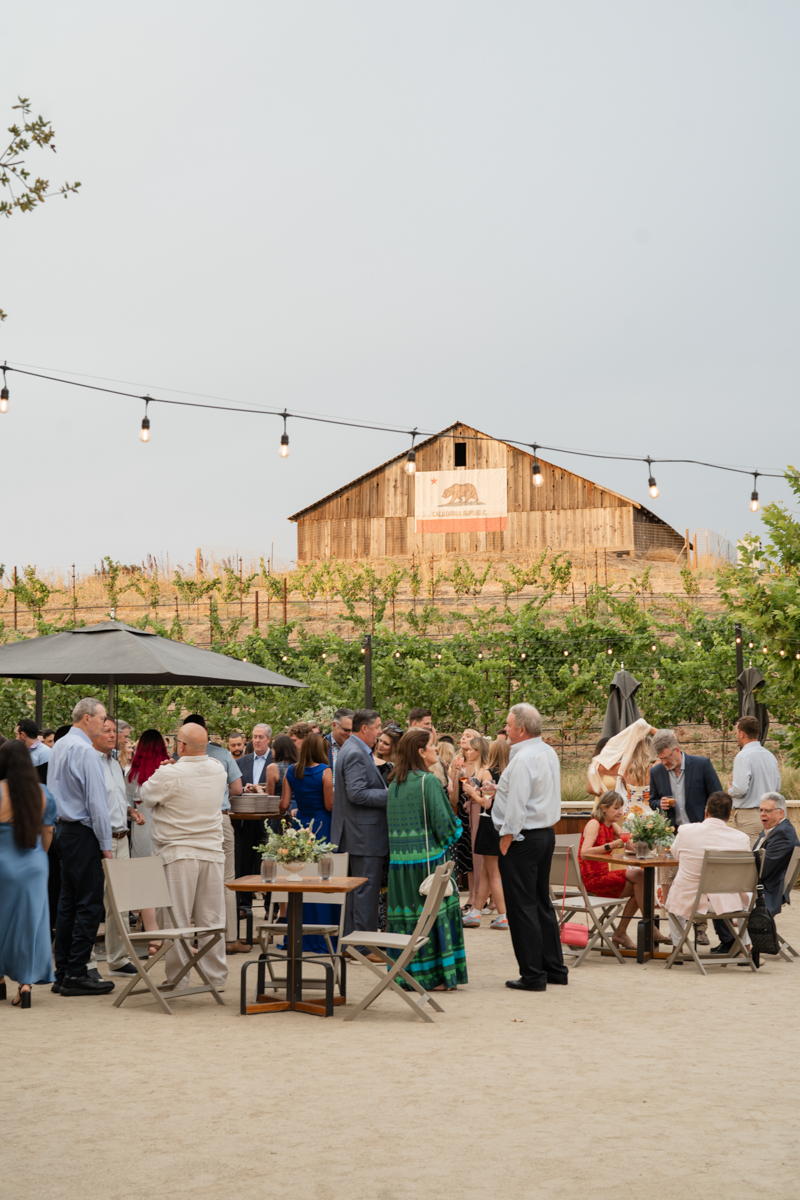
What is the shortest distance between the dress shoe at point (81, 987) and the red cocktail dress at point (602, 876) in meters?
3.47

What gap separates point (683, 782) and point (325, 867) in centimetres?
377

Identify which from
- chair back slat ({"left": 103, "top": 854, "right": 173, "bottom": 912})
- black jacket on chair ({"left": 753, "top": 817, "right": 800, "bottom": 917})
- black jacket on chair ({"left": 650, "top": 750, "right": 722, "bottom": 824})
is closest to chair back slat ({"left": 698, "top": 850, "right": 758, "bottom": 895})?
black jacket on chair ({"left": 753, "top": 817, "right": 800, "bottom": 917})

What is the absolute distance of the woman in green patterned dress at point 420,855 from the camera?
23.1 ft

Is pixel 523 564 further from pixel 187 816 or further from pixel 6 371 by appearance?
pixel 187 816

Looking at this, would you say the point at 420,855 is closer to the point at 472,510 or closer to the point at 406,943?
the point at 406,943

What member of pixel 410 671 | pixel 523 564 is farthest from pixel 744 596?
pixel 523 564

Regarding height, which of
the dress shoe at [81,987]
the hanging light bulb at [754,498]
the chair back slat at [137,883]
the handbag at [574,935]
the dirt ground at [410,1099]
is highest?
the hanging light bulb at [754,498]

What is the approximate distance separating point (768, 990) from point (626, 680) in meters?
5.12

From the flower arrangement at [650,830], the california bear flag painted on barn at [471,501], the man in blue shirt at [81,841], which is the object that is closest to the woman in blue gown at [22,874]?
the man in blue shirt at [81,841]

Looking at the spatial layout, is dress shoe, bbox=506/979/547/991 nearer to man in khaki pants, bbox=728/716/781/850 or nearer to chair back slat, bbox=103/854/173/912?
chair back slat, bbox=103/854/173/912

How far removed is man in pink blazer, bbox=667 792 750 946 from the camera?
7.81m

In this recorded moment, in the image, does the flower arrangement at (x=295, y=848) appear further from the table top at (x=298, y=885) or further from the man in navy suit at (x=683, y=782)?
the man in navy suit at (x=683, y=782)

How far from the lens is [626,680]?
39.8 feet

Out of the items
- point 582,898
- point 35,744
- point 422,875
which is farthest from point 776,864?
point 35,744
